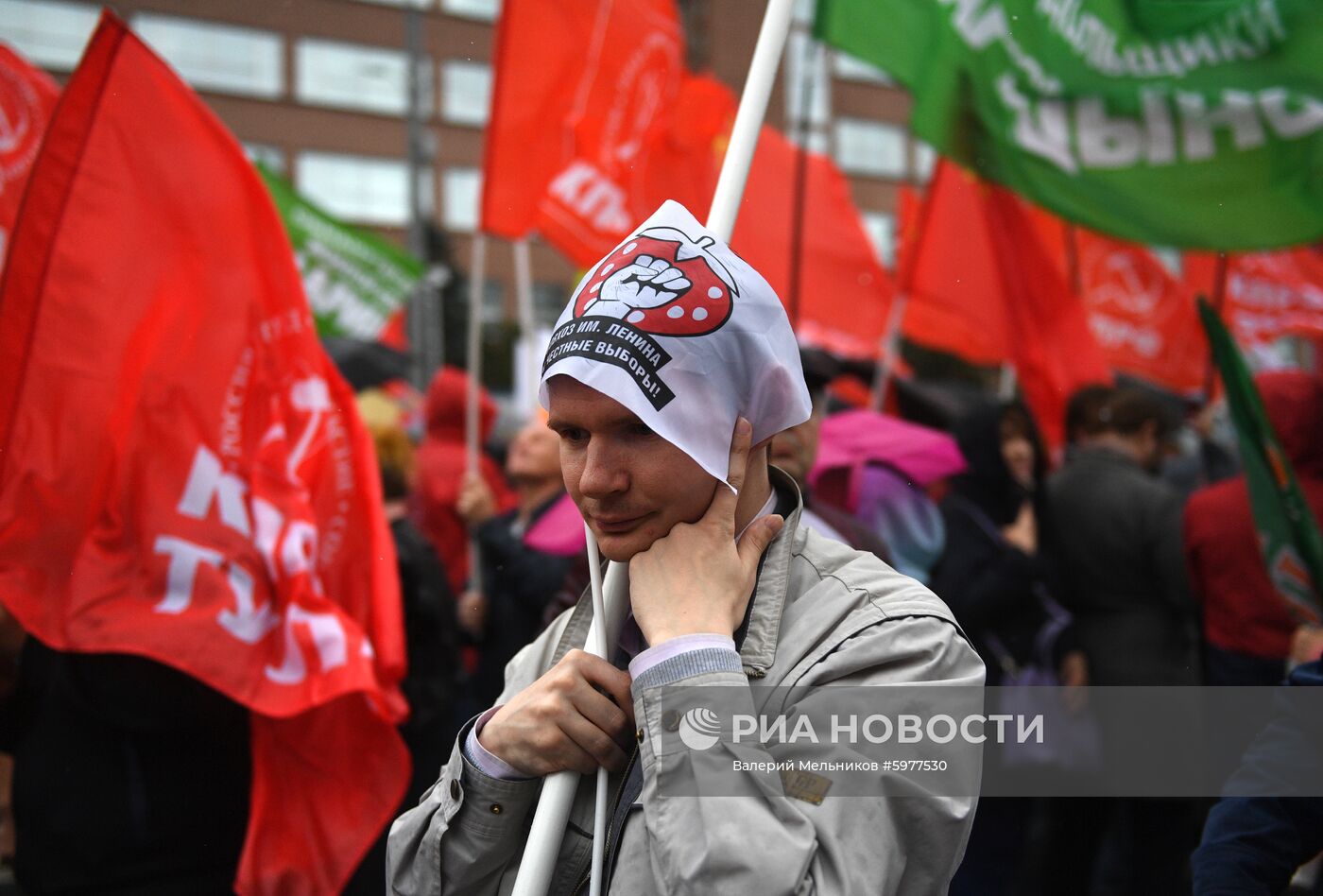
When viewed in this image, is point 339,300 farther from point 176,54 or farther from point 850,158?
point 850,158

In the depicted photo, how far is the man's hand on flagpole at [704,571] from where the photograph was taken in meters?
1.46

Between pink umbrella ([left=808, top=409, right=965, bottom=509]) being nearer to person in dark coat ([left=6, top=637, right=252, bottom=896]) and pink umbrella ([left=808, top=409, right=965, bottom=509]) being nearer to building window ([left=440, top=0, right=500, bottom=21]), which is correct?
person in dark coat ([left=6, top=637, right=252, bottom=896])

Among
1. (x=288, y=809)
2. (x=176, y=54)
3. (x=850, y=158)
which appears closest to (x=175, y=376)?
(x=288, y=809)

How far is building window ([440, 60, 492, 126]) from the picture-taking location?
35.4 metres

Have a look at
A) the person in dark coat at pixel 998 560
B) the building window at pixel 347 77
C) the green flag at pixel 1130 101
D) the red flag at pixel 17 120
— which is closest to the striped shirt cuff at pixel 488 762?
the red flag at pixel 17 120

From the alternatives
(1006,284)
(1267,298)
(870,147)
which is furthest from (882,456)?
(870,147)

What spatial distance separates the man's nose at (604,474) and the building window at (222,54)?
3262 centimetres

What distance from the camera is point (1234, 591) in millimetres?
4004

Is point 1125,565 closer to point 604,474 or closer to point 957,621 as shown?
point 957,621

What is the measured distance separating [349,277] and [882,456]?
449cm

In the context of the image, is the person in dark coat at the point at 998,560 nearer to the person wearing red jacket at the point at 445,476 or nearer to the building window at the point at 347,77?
the person wearing red jacket at the point at 445,476

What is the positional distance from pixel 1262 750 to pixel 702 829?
131cm

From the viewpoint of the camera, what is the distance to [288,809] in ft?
9.02

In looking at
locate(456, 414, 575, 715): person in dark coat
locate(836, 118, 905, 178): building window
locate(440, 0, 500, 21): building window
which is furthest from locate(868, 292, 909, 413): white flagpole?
locate(836, 118, 905, 178): building window
